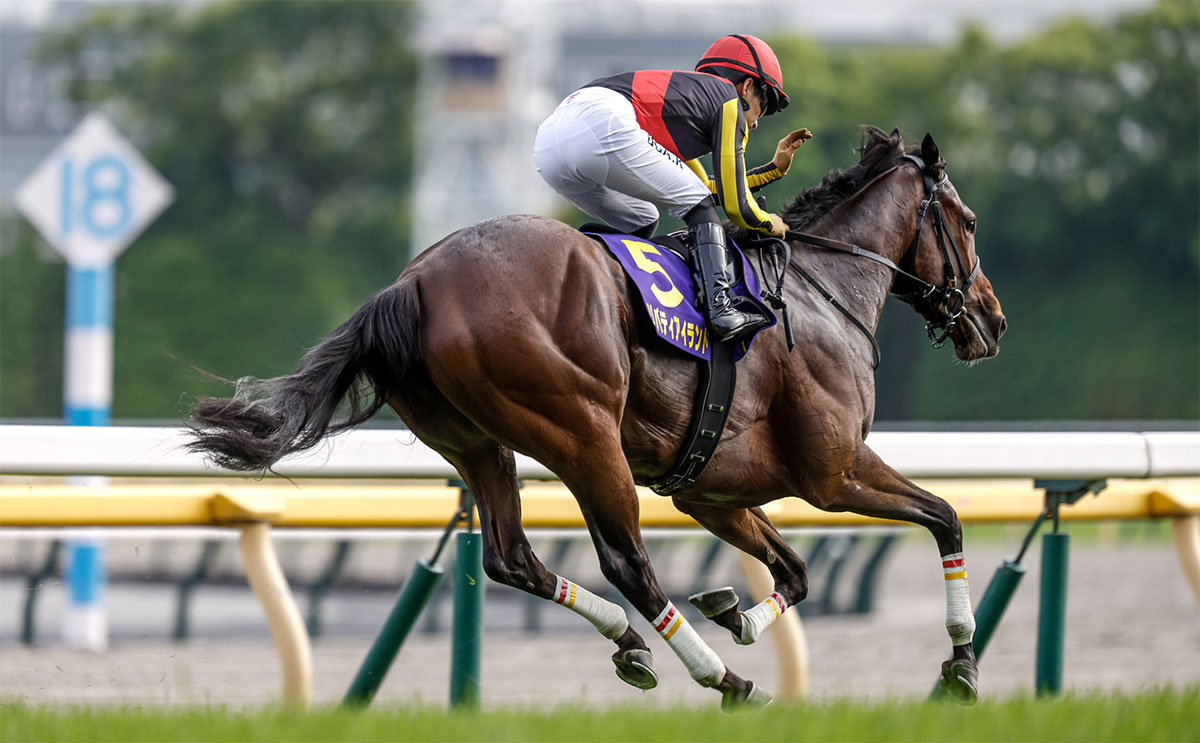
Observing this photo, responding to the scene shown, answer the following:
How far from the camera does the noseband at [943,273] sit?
497cm

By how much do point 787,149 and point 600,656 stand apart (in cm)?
446

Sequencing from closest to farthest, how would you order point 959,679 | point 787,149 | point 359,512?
point 959,679
point 787,149
point 359,512

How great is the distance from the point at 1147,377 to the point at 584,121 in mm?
25592

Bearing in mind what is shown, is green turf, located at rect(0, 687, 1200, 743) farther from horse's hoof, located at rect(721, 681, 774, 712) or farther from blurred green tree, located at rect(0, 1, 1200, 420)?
blurred green tree, located at rect(0, 1, 1200, 420)

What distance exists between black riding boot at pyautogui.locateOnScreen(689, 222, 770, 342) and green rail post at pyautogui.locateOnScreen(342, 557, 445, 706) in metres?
1.20

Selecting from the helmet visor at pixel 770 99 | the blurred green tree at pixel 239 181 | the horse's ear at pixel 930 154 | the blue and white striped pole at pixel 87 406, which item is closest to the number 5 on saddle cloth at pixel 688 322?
the helmet visor at pixel 770 99

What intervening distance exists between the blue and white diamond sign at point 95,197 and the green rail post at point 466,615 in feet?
13.8

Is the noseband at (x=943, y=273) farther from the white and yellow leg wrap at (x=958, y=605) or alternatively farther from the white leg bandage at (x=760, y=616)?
the white leg bandage at (x=760, y=616)

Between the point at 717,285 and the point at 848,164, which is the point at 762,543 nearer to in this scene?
the point at 717,285

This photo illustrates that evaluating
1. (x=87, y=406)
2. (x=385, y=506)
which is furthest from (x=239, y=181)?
(x=385, y=506)

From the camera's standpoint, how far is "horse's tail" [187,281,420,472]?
3.88 meters

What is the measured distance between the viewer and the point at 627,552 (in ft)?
13.4

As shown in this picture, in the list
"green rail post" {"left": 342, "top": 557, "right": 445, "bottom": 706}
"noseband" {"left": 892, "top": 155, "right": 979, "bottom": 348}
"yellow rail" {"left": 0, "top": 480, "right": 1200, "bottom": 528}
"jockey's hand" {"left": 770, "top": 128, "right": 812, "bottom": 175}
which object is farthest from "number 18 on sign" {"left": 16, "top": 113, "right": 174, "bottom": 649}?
"noseband" {"left": 892, "top": 155, "right": 979, "bottom": 348}

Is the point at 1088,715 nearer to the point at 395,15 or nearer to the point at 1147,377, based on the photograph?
the point at 1147,377
